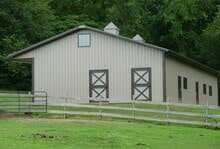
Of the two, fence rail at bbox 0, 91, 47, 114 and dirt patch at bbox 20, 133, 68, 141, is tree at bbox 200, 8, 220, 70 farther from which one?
dirt patch at bbox 20, 133, 68, 141

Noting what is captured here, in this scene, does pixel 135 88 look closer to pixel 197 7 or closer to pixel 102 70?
pixel 102 70

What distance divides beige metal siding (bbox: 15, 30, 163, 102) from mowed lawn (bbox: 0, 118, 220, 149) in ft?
35.0

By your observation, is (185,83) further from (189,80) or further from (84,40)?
(84,40)

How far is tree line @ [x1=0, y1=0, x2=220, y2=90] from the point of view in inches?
2224

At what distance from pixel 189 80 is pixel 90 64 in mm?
8063

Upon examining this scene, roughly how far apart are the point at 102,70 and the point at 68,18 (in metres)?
28.0

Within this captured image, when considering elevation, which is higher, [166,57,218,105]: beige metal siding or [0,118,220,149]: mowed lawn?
[166,57,218,105]: beige metal siding

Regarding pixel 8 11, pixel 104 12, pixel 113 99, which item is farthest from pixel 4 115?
pixel 104 12

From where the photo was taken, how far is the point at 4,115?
2986 centimetres

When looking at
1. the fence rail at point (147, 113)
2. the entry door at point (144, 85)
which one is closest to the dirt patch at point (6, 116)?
the fence rail at point (147, 113)

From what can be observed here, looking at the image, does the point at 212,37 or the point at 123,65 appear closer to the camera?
the point at 123,65

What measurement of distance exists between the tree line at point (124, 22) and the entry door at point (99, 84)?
17.4 m

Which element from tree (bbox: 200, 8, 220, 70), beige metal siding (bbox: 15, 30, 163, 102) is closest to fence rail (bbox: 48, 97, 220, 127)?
beige metal siding (bbox: 15, 30, 163, 102)

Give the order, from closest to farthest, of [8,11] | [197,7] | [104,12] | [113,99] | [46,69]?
[113,99], [46,69], [8,11], [197,7], [104,12]
